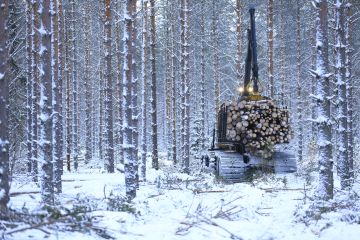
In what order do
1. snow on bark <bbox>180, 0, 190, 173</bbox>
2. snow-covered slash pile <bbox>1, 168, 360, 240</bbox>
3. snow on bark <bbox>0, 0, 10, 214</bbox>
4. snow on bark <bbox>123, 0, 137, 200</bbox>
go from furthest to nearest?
snow on bark <bbox>180, 0, 190, 173</bbox>, snow on bark <bbox>123, 0, 137, 200</bbox>, snow on bark <bbox>0, 0, 10, 214</bbox>, snow-covered slash pile <bbox>1, 168, 360, 240</bbox>

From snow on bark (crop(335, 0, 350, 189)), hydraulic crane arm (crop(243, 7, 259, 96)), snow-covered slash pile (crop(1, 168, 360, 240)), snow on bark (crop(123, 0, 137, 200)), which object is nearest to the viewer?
snow-covered slash pile (crop(1, 168, 360, 240))

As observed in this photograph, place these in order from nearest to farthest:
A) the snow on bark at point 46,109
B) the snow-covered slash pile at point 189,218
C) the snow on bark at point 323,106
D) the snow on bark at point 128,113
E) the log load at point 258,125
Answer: the snow-covered slash pile at point 189,218
the snow on bark at point 323,106
the snow on bark at point 46,109
the snow on bark at point 128,113
the log load at point 258,125

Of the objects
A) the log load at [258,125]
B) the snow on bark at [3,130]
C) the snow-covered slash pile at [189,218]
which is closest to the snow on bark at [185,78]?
the log load at [258,125]

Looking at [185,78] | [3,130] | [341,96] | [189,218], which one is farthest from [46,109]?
[185,78]

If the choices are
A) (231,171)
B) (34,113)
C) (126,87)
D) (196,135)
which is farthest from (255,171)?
(196,135)

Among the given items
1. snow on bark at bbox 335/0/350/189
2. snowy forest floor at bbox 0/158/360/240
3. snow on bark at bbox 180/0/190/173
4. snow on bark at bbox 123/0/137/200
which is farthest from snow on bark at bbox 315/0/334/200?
snow on bark at bbox 180/0/190/173

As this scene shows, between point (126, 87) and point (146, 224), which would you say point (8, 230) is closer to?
point (146, 224)

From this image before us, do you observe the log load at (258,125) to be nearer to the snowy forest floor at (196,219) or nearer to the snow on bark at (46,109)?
the snowy forest floor at (196,219)

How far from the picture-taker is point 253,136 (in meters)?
14.1

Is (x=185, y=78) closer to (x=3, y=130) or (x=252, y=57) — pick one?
(x=252, y=57)

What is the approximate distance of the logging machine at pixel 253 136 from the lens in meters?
13.8

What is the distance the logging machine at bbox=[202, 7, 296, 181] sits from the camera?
45.2ft

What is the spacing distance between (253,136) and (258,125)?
0.43m

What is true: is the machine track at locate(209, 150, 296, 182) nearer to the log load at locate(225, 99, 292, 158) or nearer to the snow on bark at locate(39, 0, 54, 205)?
the log load at locate(225, 99, 292, 158)
